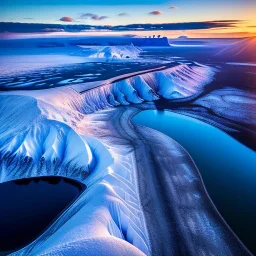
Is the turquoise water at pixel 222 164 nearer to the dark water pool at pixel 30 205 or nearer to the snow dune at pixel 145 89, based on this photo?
the snow dune at pixel 145 89

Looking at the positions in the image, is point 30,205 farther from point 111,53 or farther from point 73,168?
point 111,53

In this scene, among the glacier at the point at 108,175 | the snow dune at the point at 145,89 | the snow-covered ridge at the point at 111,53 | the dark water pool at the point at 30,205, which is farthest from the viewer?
the snow-covered ridge at the point at 111,53

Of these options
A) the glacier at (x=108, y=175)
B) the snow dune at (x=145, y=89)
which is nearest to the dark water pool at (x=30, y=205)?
the glacier at (x=108, y=175)

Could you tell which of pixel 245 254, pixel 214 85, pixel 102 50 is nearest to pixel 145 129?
pixel 245 254

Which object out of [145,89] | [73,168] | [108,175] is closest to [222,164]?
[108,175]

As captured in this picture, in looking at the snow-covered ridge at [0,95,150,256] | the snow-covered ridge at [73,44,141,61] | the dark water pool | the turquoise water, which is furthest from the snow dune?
the snow-covered ridge at [73,44,141,61]

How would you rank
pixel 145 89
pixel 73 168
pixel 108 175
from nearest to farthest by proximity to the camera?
pixel 108 175
pixel 73 168
pixel 145 89

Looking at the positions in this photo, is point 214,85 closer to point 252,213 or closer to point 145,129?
point 145,129
